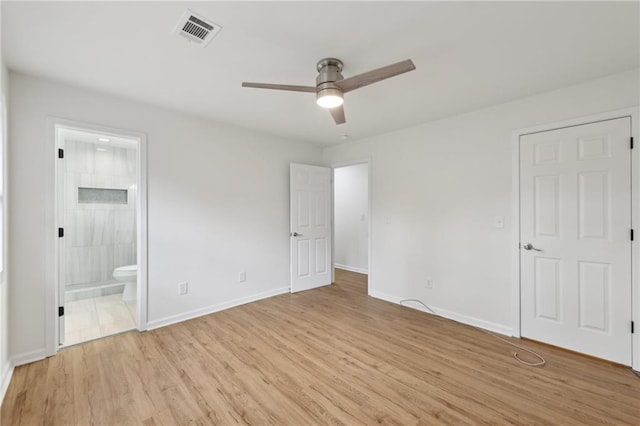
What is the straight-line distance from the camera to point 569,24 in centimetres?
169

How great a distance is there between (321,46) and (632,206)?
2.85 metres

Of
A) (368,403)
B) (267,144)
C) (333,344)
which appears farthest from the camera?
(267,144)

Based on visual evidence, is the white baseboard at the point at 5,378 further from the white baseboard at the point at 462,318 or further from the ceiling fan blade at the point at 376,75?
the white baseboard at the point at 462,318

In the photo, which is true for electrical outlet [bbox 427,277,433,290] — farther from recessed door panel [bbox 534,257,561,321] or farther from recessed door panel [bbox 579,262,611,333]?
recessed door panel [bbox 579,262,611,333]

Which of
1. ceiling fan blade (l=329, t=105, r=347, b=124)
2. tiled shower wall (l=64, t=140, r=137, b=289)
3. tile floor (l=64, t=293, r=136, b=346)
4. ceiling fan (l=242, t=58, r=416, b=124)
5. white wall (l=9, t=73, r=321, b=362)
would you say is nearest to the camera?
ceiling fan (l=242, t=58, r=416, b=124)

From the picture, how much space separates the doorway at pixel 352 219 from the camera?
5.87 m

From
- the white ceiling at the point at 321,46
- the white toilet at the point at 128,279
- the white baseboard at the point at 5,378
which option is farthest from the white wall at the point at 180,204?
the white toilet at the point at 128,279

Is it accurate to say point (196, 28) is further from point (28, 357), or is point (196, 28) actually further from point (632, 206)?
point (632, 206)

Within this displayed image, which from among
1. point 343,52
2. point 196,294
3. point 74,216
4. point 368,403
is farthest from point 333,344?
point 74,216

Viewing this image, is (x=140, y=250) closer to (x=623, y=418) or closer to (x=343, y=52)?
→ (x=343, y=52)

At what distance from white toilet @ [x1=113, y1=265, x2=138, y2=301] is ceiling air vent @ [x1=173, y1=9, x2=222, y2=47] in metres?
3.57

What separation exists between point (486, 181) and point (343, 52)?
7.17 ft

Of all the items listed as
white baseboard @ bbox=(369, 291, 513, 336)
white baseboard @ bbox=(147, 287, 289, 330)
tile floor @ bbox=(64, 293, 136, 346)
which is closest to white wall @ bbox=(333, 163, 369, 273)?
white baseboard @ bbox=(369, 291, 513, 336)

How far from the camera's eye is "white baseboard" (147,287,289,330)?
3074 millimetres
